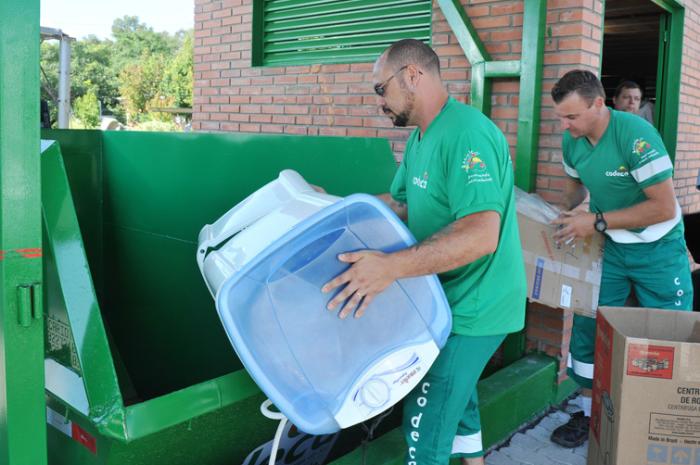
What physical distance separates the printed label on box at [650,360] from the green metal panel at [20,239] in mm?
1850

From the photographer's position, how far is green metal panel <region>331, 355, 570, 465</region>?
10.7 ft

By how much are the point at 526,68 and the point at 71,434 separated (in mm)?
2894

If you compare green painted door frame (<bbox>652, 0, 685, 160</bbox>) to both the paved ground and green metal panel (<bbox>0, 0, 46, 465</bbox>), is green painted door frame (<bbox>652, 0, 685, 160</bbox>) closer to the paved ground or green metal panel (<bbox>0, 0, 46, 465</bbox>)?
the paved ground

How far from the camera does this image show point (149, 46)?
2798 inches

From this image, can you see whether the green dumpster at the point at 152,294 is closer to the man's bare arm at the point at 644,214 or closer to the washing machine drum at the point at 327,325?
the washing machine drum at the point at 327,325

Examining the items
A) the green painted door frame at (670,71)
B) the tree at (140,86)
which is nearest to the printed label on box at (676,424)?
the green painted door frame at (670,71)

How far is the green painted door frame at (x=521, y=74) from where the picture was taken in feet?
12.0

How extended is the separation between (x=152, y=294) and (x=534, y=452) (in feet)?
6.94

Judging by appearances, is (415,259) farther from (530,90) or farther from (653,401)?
(530,90)

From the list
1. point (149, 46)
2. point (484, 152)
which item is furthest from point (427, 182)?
point (149, 46)

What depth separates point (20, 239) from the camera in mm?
1574

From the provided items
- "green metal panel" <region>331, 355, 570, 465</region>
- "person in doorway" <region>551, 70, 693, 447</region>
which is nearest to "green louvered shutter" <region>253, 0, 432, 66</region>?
"person in doorway" <region>551, 70, 693, 447</region>

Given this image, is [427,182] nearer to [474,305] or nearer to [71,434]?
[474,305]

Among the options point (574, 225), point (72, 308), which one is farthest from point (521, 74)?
point (72, 308)
